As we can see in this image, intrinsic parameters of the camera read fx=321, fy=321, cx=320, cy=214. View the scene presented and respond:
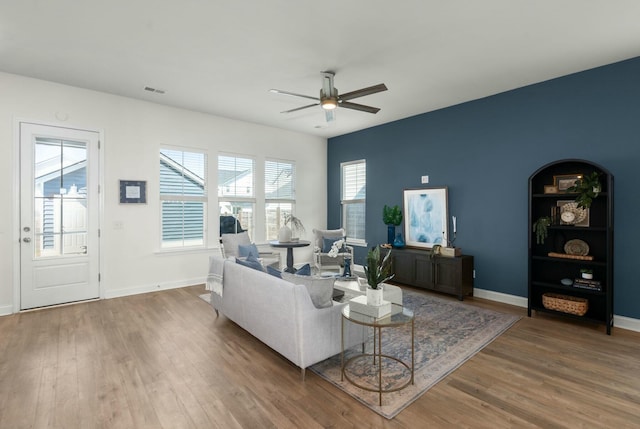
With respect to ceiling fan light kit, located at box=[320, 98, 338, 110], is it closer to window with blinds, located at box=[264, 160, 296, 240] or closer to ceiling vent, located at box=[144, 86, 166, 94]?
ceiling vent, located at box=[144, 86, 166, 94]

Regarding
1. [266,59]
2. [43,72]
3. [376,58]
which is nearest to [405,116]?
Answer: [376,58]

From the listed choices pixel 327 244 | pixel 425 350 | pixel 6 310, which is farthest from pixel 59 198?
pixel 425 350

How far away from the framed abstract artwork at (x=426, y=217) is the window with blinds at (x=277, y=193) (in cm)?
251

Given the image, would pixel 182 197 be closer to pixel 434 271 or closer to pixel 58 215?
pixel 58 215

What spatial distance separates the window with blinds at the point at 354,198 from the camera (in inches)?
272

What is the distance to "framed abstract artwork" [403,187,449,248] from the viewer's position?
211 inches

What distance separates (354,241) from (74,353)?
5.10 m

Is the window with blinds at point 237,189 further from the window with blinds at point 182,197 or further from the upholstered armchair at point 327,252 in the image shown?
the upholstered armchair at point 327,252

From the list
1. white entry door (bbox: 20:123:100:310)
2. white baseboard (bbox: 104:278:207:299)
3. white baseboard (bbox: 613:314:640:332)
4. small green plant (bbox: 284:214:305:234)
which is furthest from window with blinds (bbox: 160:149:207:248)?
white baseboard (bbox: 613:314:640:332)

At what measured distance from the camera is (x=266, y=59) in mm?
3648

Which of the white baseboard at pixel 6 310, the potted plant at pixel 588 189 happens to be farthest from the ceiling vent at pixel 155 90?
the potted plant at pixel 588 189

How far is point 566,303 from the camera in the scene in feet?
12.5

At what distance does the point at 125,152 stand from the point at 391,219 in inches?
177

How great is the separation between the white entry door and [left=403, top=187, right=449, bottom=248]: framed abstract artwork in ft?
16.6
